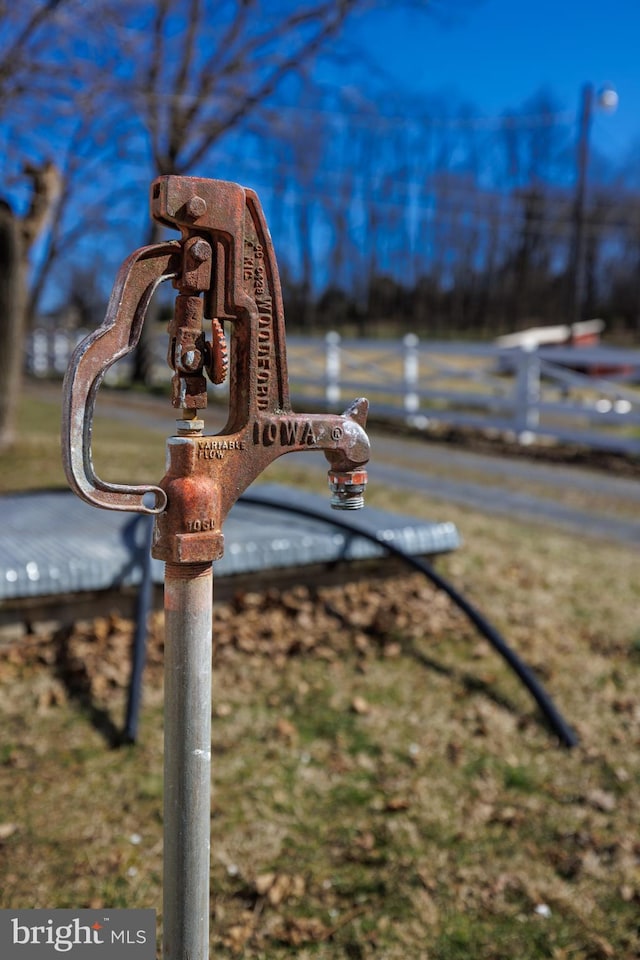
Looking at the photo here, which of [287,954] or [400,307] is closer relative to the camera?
[287,954]

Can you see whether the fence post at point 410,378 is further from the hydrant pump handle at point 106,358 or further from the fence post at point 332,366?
the hydrant pump handle at point 106,358

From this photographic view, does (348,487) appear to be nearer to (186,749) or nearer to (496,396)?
(186,749)

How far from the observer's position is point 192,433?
164cm

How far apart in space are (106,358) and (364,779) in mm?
2309

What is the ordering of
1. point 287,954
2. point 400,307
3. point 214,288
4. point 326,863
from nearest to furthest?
point 214,288 → point 287,954 → point 326,863 → point 400,307

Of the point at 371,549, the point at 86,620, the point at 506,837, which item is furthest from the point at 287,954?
the point at 371,549

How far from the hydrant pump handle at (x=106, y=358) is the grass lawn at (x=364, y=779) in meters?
1.56

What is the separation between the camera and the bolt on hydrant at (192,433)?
4.90ft

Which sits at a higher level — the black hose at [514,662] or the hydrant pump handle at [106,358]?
the hydrant pump handle at [106,358]

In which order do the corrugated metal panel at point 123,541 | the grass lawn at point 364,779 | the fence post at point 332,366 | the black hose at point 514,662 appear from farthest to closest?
the fence post at point 332,366 < the corrugated metal panel at point 123,541 < the black hose at point 514,662 < the grass lawn at point 364,779

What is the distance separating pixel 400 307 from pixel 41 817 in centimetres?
5187

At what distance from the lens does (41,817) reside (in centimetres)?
302

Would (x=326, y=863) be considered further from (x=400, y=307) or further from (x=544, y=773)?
(x=400, y=307)

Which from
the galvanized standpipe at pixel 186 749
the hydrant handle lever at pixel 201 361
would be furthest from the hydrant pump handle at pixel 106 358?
the galvanized standpipe at pixel 186 749
